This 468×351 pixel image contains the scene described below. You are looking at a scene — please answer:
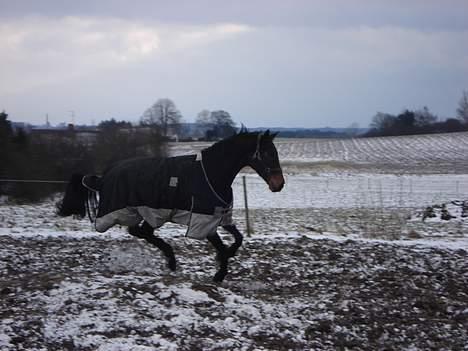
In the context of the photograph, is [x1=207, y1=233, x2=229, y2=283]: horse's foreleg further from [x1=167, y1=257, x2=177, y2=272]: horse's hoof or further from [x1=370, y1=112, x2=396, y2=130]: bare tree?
[x1=370, y1=112, x2=396, y2=130]: bare tree

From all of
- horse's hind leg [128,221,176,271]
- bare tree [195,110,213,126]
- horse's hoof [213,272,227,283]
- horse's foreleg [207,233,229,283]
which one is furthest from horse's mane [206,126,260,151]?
bare tree [195,110,213,126]

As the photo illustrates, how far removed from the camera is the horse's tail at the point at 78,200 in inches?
299

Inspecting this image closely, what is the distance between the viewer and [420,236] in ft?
38.5

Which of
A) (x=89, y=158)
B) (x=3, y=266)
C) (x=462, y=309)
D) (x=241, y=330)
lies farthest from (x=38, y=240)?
(x=89, y=158)

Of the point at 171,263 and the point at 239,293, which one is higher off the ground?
the point at 171,263

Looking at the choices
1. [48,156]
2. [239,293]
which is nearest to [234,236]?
[239,293]

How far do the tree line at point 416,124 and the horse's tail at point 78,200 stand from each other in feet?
240

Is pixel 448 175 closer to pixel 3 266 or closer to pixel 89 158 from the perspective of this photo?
pixel 89 158

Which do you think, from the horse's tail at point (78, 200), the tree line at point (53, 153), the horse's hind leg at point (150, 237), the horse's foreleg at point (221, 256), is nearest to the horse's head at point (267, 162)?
the horse's foreleg at point (221, 256)

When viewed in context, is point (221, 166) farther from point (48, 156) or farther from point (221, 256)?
point (48, 156)

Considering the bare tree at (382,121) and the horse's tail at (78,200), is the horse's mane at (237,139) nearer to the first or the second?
the horse's tail at (78,200)

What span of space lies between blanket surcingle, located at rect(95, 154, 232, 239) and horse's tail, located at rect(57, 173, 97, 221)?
62 cm

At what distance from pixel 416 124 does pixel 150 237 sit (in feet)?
262

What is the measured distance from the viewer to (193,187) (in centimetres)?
661
